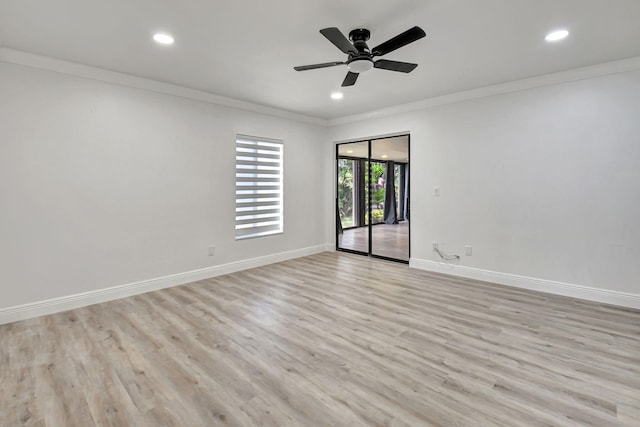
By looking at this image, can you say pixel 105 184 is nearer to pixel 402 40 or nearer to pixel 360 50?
pixel 360 50

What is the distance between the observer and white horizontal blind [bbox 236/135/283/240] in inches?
195

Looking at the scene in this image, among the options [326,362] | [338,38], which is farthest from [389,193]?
[326,362]

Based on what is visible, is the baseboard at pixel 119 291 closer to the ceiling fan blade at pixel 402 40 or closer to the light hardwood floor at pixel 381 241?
the light hardwood floor at pixel 381 241

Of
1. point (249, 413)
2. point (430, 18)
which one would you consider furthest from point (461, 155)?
point (249, 413)

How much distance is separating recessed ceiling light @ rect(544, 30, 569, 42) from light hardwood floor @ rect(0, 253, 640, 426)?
266 cm

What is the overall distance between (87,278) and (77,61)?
2.35m

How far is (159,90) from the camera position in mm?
3955

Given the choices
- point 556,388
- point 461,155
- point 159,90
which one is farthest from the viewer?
point 461,155

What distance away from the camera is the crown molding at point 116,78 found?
3.05 m

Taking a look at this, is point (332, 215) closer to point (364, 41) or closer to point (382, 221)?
point (382, 221)

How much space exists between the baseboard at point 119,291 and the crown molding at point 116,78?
7.87 ft

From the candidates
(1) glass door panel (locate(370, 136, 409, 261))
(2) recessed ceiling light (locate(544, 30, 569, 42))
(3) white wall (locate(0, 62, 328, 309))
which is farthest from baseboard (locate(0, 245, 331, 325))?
(2) recessed ceiling light (locate(544, 30, 569, 42))

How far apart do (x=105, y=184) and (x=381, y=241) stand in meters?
5.08

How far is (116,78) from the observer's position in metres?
3.60
